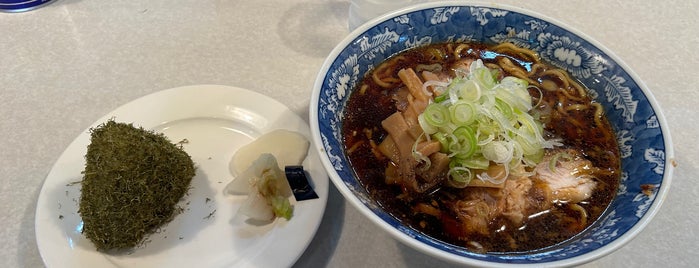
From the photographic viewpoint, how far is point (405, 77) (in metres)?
1.34

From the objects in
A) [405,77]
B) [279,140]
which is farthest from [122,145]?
[405,77]

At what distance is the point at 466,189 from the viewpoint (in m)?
1.16

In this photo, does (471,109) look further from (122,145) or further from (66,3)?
(66,3)

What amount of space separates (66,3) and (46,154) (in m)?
0.80

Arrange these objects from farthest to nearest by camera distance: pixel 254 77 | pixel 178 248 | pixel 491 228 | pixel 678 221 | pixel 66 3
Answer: pixel 66 3, pixel 254 77, pixel 678 221, pixel 178 248, pixel 491 228

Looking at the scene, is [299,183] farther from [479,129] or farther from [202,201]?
[479,129]

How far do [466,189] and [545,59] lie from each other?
0.55 metres

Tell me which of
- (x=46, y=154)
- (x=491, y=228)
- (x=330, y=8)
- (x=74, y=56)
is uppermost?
(x=330, y=8)

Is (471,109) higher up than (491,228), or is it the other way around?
(471,109)

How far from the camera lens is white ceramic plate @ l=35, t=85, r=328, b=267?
3.99ft

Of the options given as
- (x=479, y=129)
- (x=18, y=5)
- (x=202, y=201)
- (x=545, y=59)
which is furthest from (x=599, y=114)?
(x=18, y=5)

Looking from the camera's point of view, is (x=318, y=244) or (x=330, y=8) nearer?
(x=318, y=244)

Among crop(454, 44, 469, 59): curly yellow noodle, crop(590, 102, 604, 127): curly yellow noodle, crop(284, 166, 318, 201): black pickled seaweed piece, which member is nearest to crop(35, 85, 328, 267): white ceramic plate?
crop(284, 166, 318, 201): black pickled seaweed piece

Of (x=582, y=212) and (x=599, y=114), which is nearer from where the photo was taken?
(x=582, y=212)
